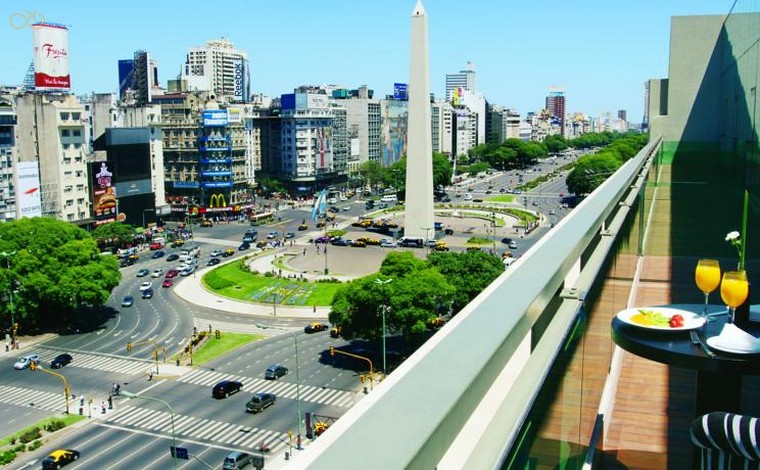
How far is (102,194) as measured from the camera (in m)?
55.4

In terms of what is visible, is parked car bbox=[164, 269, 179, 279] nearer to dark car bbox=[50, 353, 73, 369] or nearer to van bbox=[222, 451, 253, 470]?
dark car bbox=[50, 353, 73, 369]

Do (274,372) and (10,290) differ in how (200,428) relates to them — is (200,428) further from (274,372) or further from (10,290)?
(10,290)

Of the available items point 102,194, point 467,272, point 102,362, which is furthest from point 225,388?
point 102,194

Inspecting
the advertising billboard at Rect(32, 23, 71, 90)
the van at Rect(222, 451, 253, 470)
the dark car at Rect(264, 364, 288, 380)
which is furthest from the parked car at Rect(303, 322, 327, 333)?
the advertising billboard at Rect(32, 23, 71, 90)

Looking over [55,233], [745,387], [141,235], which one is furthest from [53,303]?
[745,387]

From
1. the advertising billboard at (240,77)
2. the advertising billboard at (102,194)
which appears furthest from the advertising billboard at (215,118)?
the advertising billboard at (240,77)

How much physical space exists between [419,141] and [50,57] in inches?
1045

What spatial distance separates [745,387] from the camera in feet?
14.4

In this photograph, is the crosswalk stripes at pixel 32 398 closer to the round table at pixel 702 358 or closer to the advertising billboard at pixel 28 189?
the advertising billboard at pixel 28 189

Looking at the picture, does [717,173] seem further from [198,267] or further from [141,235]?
[141,235]

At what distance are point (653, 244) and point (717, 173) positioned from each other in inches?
284

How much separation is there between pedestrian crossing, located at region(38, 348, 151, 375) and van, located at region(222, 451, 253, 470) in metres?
9.58

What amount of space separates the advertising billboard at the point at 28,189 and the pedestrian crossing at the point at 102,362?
64.1 feet

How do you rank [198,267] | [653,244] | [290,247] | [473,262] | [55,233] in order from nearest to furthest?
[653,244]
[473,262]
[55,233]
[198,267]
[290,247]
